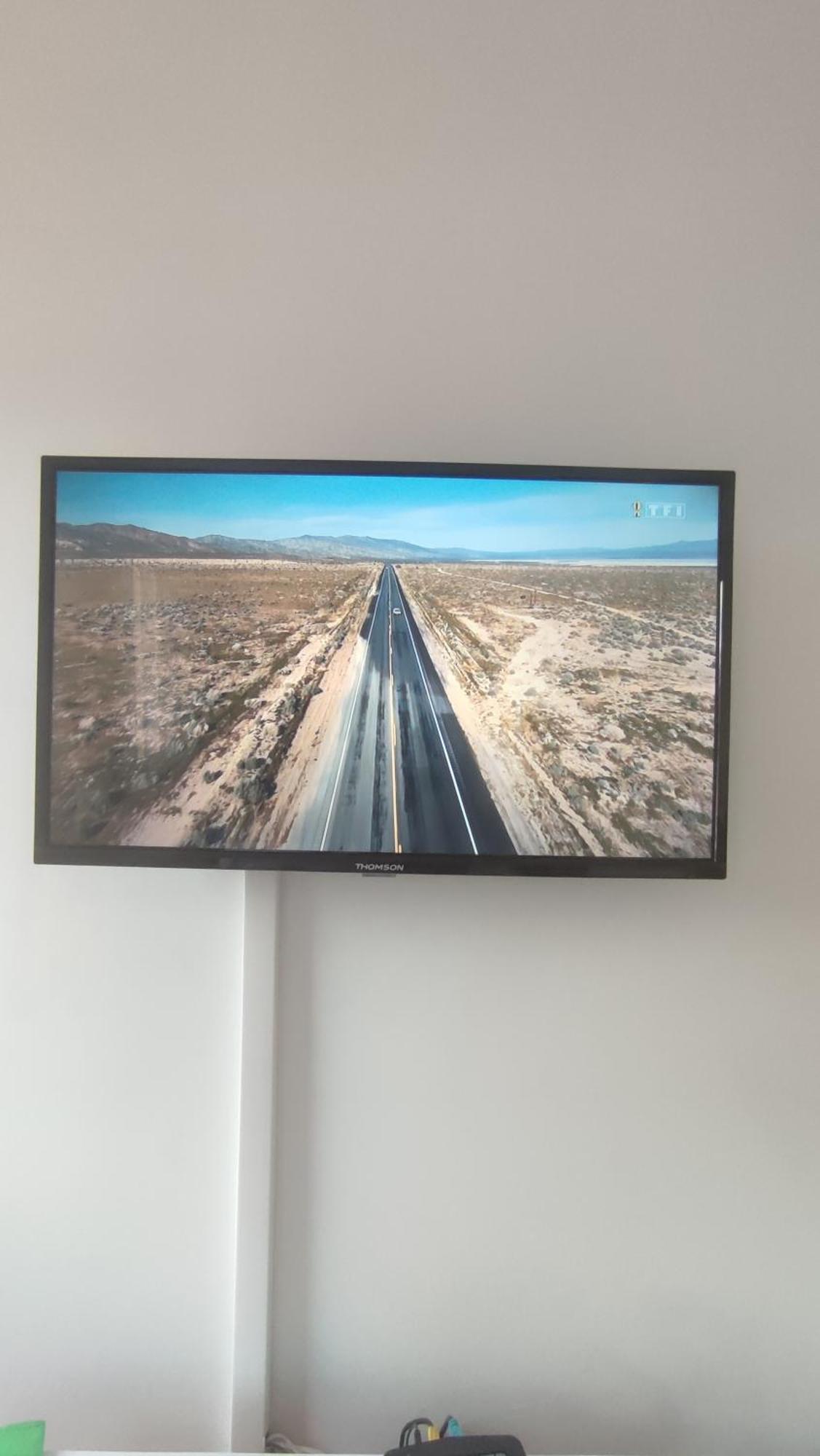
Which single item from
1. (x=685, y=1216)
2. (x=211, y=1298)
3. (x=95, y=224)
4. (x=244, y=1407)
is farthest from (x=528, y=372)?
(x=244, y=1407)

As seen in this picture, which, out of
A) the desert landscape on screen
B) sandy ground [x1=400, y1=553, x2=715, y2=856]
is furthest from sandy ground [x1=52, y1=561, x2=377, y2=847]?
sandy ground [x1=400, y1=553, x2=715, y2=856]

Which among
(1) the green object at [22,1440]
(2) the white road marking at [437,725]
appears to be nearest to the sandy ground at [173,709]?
(2) the white road marking at [437,725]

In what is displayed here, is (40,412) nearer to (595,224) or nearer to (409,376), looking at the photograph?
(409,376)

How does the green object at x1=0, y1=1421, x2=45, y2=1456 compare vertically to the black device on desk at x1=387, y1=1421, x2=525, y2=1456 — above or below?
below

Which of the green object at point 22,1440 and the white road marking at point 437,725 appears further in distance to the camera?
the white road marking at point 437,725

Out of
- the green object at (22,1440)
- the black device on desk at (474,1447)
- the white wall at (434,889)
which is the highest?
the white wall at (434,889)

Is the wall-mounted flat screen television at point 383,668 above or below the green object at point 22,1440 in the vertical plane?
above

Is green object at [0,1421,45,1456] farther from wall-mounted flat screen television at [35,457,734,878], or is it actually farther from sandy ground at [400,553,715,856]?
sandy ground at [400,553,715,856]

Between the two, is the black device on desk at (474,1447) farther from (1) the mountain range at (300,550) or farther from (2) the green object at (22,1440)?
(1) the mountain range at (300,550)

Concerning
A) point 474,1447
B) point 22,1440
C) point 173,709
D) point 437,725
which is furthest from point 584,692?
point 22,1440
